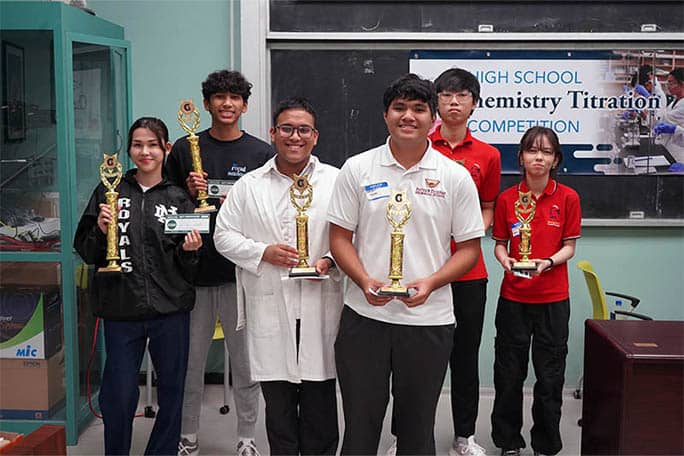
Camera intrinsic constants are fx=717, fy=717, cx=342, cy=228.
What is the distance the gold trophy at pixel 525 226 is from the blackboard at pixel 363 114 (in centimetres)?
109

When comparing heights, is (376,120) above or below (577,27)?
below

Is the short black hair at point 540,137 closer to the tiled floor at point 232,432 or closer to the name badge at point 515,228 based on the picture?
the name badge at point 515,228

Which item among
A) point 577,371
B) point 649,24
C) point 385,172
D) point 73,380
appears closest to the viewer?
point 385,172

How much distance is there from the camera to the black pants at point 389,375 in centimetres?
257

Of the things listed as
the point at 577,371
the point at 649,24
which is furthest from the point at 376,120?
the point at 577,371

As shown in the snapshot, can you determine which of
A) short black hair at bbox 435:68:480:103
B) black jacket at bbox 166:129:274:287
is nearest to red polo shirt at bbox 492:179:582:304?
short black hair at bbox 435:68:480:103

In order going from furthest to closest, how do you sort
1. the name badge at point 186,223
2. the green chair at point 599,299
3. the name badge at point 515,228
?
the green chair at point 599,299 → the name badge at point 515,228 → the name badge at point 186,223

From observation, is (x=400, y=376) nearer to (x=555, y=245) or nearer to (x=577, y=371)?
(x=555, y=245)

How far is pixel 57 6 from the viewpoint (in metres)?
3.43

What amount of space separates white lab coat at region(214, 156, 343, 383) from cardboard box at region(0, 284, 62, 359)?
137cm

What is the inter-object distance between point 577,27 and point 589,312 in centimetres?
170

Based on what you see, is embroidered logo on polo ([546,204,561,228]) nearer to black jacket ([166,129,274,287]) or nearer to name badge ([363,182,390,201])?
name badge ([363,182,390,201])

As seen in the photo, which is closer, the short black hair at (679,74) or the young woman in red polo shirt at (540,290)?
the young woman in red polo shirt at (540,290)

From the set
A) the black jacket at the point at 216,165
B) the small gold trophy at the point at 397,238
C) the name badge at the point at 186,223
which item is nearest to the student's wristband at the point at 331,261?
the small gold trophy at the point at 397,238
